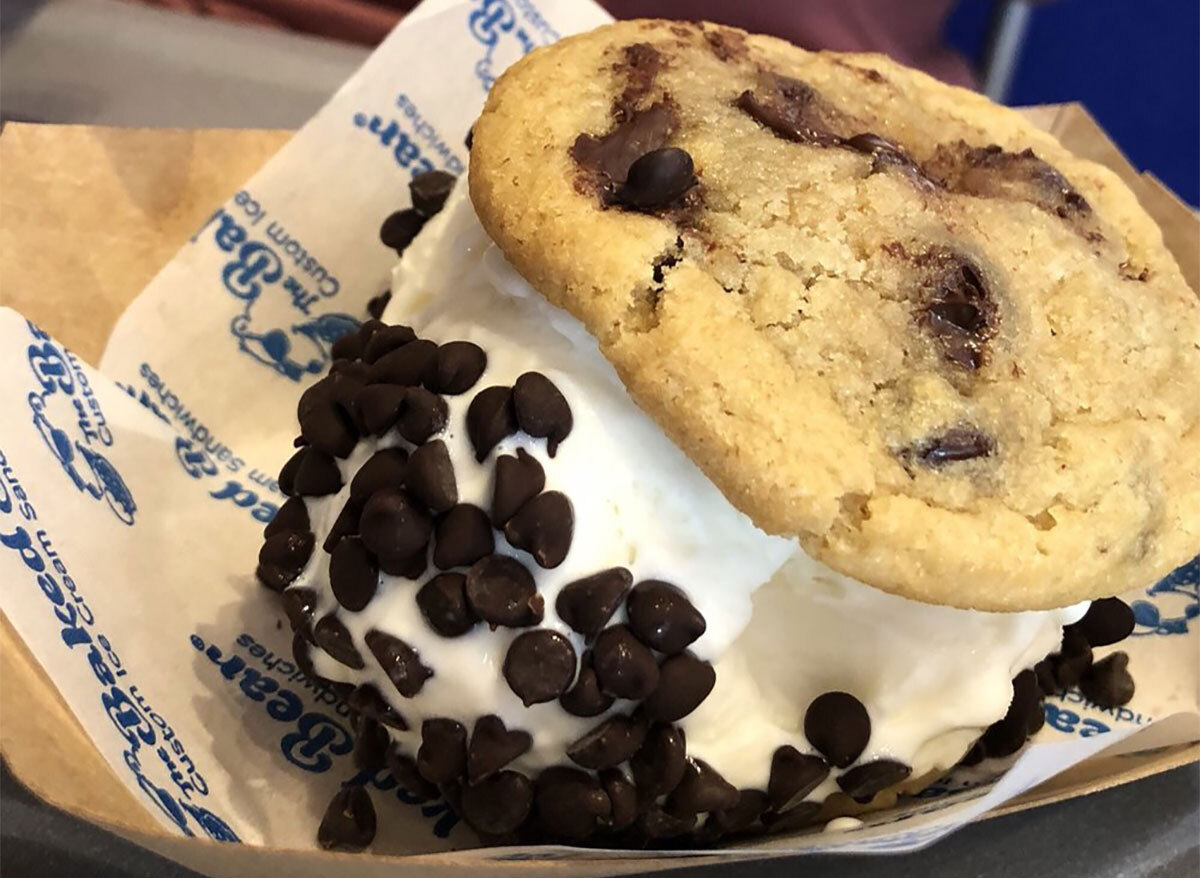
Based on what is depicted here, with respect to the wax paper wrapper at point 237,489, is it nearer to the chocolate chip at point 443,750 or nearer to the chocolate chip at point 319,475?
the chocolate chip at point 443,750

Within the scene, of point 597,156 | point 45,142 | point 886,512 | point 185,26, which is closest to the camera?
point 886,512

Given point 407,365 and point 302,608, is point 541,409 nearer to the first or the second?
point 407,365

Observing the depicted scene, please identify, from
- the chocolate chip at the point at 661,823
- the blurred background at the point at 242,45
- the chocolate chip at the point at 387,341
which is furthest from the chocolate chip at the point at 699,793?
the blurred background at the point at 242,45

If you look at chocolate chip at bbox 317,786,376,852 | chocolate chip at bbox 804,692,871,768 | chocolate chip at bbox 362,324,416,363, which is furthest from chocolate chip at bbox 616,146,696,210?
chocolate chip at bbox 317,786,376,852

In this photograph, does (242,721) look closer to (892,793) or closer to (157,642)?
(157,642)

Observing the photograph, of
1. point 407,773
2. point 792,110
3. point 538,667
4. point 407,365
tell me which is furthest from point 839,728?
point 792,110

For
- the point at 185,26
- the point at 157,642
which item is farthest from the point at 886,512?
the point at 185,26

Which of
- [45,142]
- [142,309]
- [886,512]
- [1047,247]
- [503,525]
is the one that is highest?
[1047,247]
